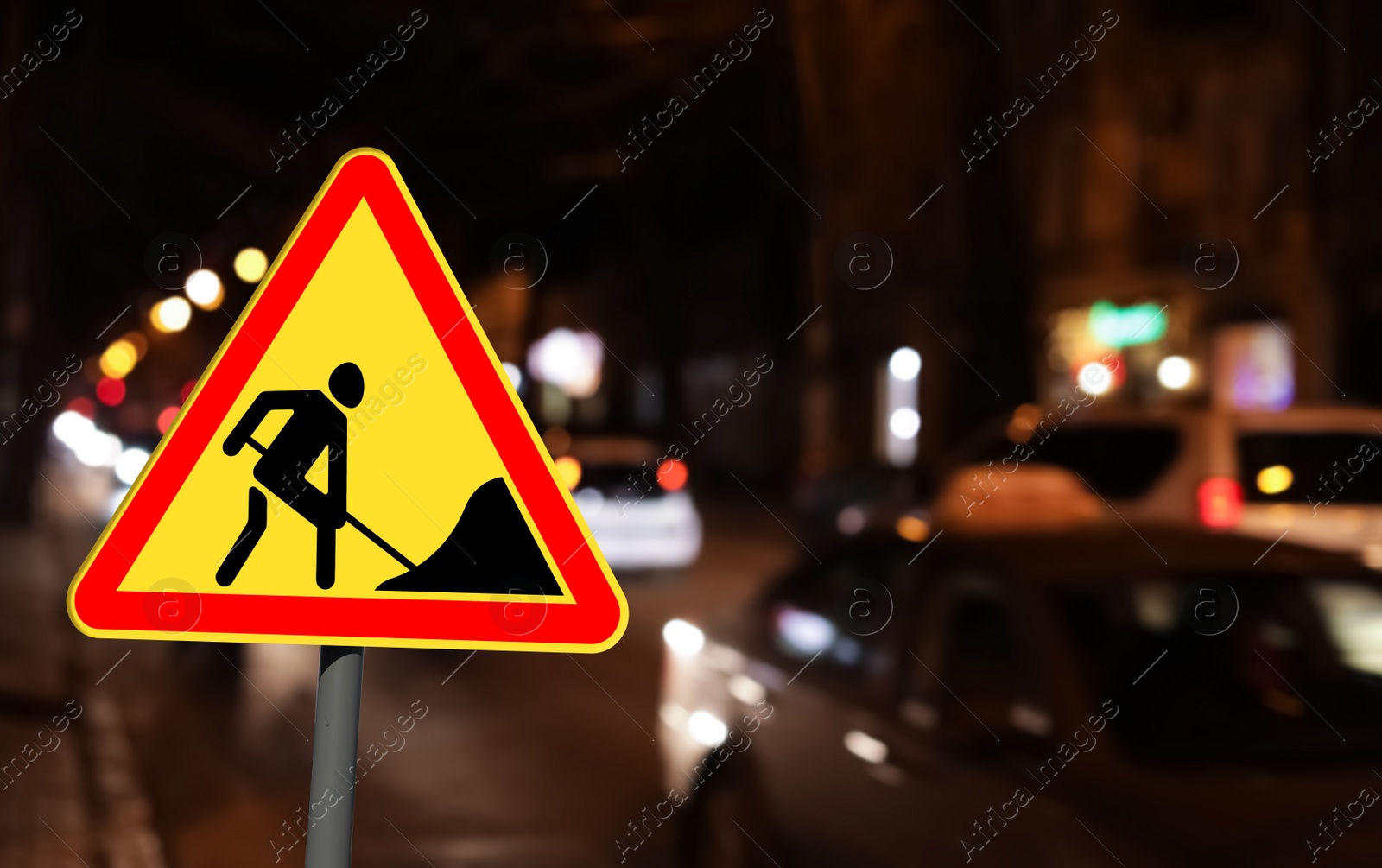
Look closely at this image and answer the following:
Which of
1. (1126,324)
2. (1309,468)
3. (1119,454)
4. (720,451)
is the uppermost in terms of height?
(720,451)

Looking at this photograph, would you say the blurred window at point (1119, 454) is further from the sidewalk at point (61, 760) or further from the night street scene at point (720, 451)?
the sidewalk at point (61, 760)

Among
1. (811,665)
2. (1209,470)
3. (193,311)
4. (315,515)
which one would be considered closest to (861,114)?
(1209,470)

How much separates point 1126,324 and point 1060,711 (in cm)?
2100

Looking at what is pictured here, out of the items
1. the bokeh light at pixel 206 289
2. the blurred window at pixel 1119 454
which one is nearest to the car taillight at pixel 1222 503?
the blurred window at pixel 1119 454

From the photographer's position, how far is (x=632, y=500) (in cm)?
1413

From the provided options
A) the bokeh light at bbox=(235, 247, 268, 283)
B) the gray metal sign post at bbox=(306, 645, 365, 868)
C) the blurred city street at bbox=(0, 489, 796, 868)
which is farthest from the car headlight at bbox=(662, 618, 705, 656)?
the bokeh light at bbox=(235, 247, 268, 283)

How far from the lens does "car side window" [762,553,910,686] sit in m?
3.73

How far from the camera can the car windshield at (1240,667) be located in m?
3.12

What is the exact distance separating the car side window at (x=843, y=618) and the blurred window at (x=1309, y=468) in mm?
5237

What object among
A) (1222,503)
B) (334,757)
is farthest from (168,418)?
(334,757)

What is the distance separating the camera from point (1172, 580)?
343 centimetres

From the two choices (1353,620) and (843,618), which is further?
(843,618)

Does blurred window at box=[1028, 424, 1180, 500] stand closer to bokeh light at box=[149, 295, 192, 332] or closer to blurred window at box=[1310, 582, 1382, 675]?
blurred window at box=[1310, 582, 1382, 675]

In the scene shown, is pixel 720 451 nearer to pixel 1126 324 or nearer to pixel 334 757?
pixel 1126 324
